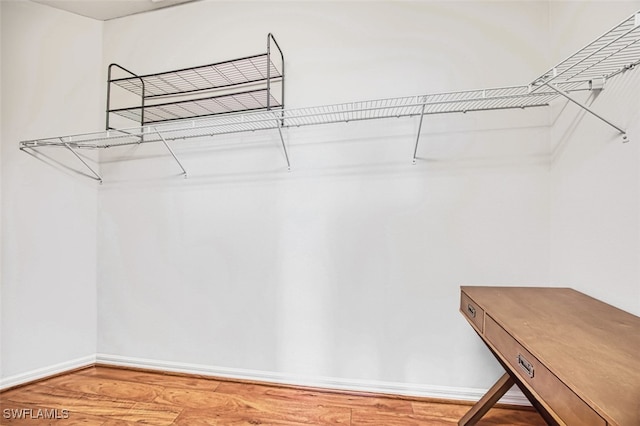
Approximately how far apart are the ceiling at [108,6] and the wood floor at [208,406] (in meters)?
2.54

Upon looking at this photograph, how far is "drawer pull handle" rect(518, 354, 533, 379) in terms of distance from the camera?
66cm

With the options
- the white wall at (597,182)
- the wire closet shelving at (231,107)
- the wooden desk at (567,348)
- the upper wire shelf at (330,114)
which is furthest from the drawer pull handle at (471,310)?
the upper wire shelf at (330,114)

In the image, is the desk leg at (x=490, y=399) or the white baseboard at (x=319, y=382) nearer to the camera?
the desk leg at (x=490, y=399)

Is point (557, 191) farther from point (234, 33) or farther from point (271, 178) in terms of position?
point (234, 33)

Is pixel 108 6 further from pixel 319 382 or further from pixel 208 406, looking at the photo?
pixel 319 382

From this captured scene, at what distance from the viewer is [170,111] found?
1.82 meters

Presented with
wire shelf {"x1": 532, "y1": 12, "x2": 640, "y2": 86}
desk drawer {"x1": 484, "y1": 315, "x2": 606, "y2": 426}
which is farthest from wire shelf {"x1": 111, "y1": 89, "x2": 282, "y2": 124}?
desk drawer {"x1": 484, "y1": 315, "x2": 606, "y2": 426}

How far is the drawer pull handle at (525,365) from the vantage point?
658 millimetres

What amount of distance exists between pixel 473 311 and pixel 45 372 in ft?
8.57

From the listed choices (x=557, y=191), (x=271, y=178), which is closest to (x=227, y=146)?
(x=271, y=178)

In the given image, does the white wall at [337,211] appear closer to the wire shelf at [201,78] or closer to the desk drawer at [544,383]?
the wire shelf at [201,78]

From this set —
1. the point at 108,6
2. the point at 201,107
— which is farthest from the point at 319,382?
the point at 108,6

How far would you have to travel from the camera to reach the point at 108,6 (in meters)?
1.83

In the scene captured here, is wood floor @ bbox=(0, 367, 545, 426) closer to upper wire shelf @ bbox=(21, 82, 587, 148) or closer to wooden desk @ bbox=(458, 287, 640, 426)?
wooden desk @ bbox=(458, 287, 640, 426)
